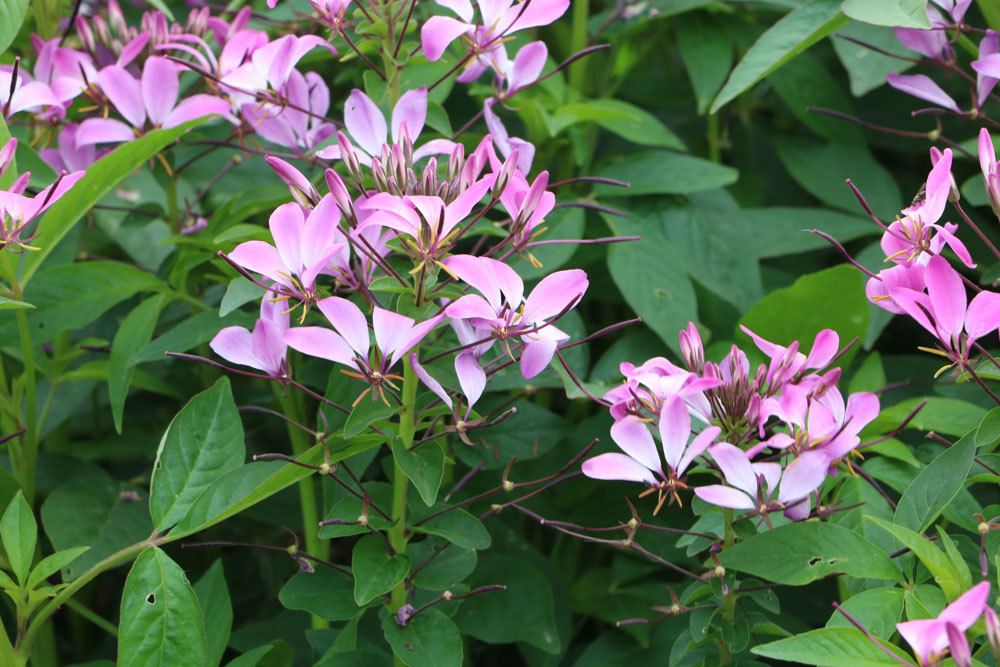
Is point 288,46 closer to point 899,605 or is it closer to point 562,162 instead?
point 562,162

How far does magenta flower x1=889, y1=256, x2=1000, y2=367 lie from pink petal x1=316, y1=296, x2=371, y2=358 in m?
0.28

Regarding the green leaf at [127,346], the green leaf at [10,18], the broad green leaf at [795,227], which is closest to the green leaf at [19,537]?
the green leaf at [127,346]

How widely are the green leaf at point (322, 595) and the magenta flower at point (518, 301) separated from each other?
190mm

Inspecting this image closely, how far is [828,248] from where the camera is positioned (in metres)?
→ 1.15

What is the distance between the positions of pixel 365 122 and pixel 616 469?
274mm

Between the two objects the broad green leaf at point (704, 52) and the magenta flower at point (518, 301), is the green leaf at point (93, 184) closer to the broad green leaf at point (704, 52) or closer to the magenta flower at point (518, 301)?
the magenta flower at point (518, 301)

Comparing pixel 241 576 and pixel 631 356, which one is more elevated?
pixel 631 356

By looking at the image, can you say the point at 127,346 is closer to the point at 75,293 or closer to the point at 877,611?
the point at 75,293

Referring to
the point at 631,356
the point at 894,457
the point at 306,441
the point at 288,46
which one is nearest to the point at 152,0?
the point at 288,46

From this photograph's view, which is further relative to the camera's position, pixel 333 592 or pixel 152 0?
pixel 152 0

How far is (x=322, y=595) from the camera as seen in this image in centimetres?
63

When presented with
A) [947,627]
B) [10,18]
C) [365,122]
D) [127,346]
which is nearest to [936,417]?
[947,627]

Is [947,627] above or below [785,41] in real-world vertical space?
below

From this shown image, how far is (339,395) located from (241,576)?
1.45 ft
